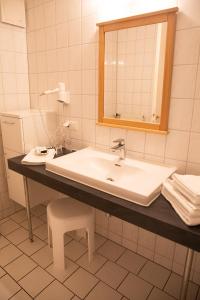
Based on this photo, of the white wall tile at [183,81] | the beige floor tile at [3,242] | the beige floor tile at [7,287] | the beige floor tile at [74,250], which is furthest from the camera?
the beige floor tile at [3,242]

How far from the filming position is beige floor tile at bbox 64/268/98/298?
141 cm

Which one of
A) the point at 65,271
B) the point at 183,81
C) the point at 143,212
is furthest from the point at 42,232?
the point at 183,81

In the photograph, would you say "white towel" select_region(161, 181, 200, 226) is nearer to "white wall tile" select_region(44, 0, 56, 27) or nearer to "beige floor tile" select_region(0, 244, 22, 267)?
"beige floor tile" select_region(0, 244, 22, 267)

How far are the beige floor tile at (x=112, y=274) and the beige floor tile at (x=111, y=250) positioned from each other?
0.07 meters

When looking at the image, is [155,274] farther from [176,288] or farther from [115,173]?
[115,173]

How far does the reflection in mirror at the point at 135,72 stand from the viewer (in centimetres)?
128

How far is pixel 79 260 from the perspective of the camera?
1665mm

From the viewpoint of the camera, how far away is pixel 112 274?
5.07 feet

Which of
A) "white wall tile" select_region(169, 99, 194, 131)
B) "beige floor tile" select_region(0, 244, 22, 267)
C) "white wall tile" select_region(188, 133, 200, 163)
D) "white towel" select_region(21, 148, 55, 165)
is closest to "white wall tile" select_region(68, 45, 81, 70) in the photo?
"white towel" select_region(21, 148, 55, 165)

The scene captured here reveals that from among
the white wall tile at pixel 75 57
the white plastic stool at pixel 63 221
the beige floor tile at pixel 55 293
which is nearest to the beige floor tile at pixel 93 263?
the white plastic stool at pixel 63 221

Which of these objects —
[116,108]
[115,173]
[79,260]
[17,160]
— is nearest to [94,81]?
[116,108]

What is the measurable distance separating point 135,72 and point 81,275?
146 cm

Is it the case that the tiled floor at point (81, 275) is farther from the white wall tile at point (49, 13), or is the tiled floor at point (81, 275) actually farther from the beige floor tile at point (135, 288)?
the white wall tile at point (49, 13)

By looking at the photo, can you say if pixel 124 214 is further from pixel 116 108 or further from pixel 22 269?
pixel 22 269
